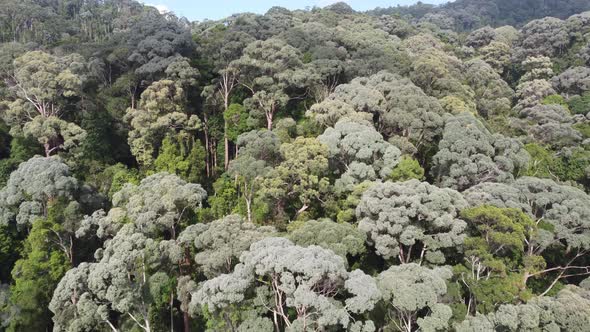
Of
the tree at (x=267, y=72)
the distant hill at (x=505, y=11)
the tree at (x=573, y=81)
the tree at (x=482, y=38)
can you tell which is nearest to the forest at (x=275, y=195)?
the tree at (x=267, y=72)

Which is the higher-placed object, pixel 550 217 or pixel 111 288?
pixel 550 217

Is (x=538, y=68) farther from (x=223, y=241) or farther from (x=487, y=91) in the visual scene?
(x=223, y=241)

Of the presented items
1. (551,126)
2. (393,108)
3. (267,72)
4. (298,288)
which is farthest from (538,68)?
(298,288)

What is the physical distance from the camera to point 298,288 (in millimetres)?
13617

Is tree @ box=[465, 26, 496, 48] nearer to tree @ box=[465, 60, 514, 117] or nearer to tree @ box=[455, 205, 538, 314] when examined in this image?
tree @ box=[465, 60, 514, 117]

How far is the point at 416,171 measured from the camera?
22953 mm

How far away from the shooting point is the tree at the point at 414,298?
560 inches

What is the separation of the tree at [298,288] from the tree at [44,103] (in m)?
18.5

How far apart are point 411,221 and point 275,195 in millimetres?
7123

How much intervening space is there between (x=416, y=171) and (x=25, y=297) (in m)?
21.4

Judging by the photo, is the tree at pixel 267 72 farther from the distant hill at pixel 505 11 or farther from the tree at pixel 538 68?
the distant hill at pixel 505 11

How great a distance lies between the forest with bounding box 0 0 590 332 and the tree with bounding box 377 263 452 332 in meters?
0.08

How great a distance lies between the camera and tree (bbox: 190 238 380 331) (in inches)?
532

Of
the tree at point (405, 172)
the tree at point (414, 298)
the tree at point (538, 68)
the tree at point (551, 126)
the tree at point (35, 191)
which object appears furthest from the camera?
the tree at point (538, 68)
